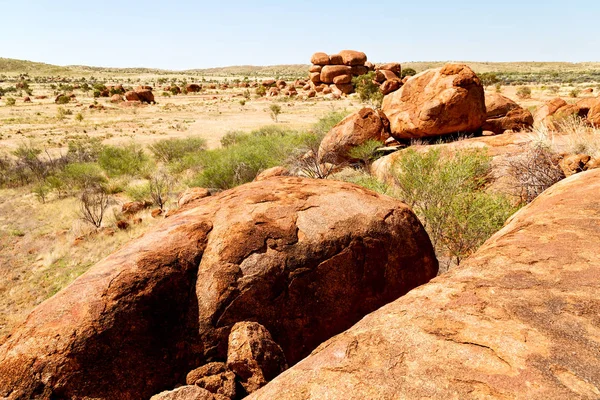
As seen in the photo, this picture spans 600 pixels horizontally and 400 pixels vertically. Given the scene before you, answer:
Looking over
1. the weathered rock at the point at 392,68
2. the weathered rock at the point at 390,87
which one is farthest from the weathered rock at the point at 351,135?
the weathered rock at the point at 392,68

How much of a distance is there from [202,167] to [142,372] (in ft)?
46.7

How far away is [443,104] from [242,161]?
790 cm

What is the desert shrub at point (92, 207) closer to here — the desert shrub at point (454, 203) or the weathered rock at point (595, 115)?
the desert shrub at point (454, 203)

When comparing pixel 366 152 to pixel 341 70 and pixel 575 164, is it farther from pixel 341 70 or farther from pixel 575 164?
pixel 341 70

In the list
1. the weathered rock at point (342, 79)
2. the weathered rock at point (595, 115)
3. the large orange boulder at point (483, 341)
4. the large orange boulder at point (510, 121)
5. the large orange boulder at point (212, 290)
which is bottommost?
the large orange boulder at point (212, 290)

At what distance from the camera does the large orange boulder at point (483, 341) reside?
1.66 m

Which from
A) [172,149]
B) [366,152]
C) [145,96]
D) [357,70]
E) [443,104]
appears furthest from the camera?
[357,70]

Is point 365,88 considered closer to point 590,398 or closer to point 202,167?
point 202,167

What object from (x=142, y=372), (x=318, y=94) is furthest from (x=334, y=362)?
(x=318, y=94)

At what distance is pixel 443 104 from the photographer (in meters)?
12.4

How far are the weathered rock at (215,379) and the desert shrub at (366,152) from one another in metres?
11.1

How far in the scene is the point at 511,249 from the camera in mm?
2863

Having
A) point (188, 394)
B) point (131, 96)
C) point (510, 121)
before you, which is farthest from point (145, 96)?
point (188, 394)

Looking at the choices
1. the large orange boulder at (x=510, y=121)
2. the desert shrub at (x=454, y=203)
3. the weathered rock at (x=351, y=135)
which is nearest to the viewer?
the desert shrub at (x=454, y=203)
